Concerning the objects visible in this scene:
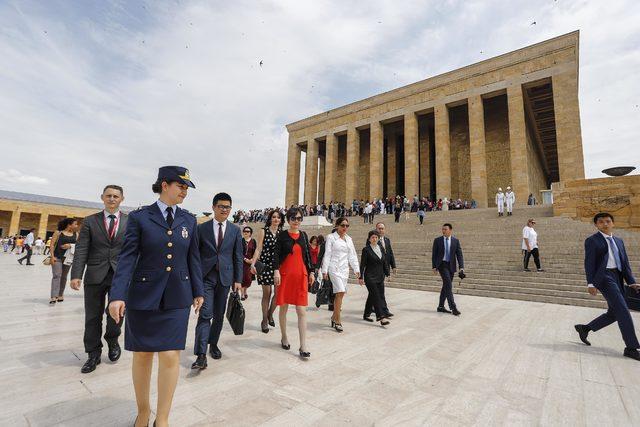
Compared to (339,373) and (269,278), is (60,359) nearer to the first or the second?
(269,278)

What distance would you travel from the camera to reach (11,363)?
3.11 meters

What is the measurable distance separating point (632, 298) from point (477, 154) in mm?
22969

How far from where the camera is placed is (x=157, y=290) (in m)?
2.00

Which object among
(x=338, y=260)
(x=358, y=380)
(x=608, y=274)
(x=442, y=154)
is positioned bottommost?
(x=358, y=380)

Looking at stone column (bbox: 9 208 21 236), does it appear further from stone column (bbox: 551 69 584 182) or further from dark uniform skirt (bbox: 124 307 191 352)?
stone column (bbox: 551 69 584 182)

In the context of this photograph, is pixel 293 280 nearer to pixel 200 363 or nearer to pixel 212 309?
pixel 212 309

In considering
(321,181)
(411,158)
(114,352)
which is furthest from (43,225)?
(114,352)

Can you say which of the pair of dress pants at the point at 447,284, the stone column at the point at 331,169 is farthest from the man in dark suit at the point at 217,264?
the stone column at the point at 331,169

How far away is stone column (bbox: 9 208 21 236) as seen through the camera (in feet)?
120

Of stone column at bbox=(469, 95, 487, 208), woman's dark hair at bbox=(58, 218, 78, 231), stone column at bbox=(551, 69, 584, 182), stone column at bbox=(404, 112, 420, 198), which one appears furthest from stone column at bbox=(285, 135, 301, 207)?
woman's dark hair at bbox=(58, 218, 78, 231)

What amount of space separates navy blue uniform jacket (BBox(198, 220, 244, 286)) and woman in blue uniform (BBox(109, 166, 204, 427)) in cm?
129

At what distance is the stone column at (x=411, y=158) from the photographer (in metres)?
26.9

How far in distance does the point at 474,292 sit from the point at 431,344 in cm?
508

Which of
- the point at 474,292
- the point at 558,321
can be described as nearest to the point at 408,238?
the point at 474,292
